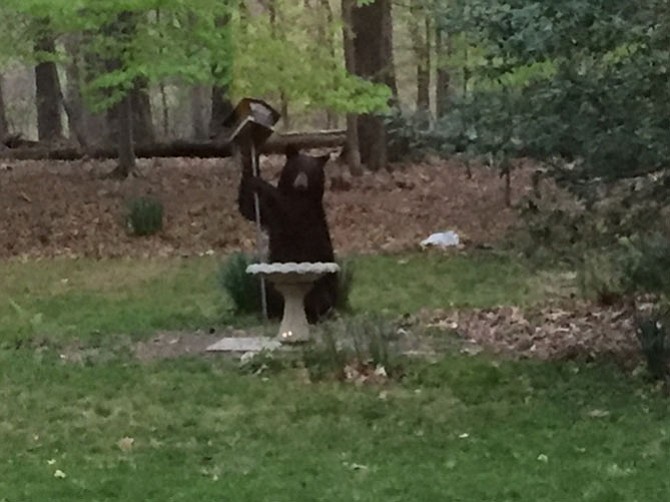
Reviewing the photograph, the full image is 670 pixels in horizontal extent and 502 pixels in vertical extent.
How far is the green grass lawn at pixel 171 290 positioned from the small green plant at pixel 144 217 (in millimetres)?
1268

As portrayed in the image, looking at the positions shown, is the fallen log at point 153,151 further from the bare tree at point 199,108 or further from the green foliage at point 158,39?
the green foliage at point 158,39

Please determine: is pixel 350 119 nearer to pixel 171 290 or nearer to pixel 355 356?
pixel 171 290

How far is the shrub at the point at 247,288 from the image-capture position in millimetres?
11328

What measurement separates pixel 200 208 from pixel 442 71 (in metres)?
6.28

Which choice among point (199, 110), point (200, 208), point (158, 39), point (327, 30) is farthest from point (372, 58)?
point (199, 110)

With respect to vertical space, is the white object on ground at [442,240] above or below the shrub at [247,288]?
below

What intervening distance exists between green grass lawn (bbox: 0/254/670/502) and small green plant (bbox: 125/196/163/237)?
552cm

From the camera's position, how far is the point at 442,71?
22.6 metres

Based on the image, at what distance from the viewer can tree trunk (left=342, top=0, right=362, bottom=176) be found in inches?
789

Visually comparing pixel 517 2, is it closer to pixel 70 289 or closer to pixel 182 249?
pixel 70 289

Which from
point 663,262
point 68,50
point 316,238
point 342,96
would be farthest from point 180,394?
point 68,50

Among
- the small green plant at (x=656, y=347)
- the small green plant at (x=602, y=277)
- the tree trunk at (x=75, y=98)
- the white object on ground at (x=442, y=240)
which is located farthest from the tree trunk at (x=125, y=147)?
Result: the small green plant at (x=656, y=347)

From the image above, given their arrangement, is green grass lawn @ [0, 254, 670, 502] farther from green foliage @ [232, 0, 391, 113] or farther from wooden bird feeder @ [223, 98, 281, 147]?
green foliage @ [232, 0, 391, 113]

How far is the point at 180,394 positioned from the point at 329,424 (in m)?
1.25
